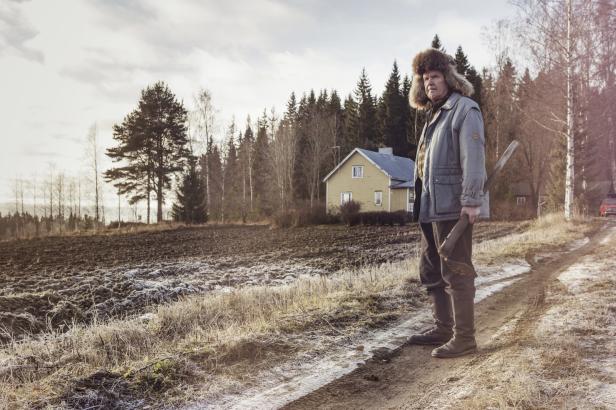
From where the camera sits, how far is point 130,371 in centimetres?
276

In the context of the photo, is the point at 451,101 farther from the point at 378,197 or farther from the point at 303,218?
the point at 378,197

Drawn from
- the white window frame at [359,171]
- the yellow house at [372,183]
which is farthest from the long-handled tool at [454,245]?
the white window frame at [359,171]

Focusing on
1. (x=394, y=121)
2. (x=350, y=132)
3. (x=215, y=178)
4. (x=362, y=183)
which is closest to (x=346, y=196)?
(x=362, y=183)

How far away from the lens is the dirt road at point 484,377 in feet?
7.57

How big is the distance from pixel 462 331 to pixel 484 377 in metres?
0.53

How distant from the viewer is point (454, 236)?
118 inches

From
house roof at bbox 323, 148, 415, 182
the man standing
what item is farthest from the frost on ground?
house roof at bbox 323, 148, 415, 182

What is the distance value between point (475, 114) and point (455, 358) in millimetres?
1846

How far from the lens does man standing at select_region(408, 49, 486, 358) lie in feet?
9.85

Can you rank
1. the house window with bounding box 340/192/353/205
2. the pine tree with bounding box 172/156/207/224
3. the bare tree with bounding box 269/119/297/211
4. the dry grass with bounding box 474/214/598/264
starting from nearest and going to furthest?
1. the dry grass with bounding box 474/214/598/264
2. the pine tree with bounding box 172/156/207/224
3. the house window with bounding box 340/192/353/205
4. the bare tree with bounding box 269/119/297/211

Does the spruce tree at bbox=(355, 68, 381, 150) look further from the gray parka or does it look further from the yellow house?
the gray parka

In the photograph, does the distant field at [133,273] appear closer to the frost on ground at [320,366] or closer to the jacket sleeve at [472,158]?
the frost on ground at [320,366]

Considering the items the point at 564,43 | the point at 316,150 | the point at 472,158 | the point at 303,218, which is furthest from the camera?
the point at 316,150

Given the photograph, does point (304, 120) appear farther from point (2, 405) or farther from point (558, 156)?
point (2, 405)
